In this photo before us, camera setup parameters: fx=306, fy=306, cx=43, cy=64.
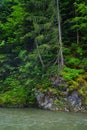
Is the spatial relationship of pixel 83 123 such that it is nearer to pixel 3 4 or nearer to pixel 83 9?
pixel 83 9

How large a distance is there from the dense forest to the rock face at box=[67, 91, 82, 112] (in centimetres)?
27

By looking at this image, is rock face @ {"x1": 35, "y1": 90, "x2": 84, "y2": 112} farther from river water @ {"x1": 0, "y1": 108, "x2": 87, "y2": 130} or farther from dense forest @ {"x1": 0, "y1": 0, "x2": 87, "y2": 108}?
river water @ {"x1": 0, "y1": 108, "x2": 87, "y2": 130}

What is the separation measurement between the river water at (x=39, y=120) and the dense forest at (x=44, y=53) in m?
1.95

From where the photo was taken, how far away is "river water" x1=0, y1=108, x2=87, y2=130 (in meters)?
13.8

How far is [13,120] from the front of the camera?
613 inches

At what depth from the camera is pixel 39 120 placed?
15.6m

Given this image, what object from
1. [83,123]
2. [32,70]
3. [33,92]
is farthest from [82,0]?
[83,123]

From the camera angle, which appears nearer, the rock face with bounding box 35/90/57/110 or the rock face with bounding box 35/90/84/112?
the rock face with bounding box 35/90/84/112

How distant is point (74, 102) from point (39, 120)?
13.6 feet

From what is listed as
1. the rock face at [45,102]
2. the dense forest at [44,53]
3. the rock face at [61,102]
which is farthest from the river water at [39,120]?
the dense forest at [44,53]

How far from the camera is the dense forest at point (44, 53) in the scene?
68.1 feet

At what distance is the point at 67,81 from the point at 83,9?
6367 mm

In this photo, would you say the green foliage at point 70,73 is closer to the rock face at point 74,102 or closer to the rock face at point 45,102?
the rock face at point 74,102

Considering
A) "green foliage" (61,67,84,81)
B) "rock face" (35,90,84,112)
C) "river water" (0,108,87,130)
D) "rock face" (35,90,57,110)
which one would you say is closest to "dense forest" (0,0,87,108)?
"green foliage" (61,67,84,81)
